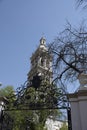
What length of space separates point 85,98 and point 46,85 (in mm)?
2011

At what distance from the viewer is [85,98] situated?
5.81 meters

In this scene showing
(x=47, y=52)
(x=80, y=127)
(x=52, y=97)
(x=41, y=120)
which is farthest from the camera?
(x=41, y=120)

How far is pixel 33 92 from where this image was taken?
7312 mm

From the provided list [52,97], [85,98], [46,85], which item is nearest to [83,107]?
[85,98]

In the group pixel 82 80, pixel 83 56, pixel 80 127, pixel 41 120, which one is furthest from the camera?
pixel 41 120

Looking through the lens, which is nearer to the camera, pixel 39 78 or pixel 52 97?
pixel 52 97

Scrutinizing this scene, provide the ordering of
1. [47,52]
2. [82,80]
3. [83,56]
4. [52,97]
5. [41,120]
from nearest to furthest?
[82,80]
[52,97]
[83,56]
[47,52]
[41,120]

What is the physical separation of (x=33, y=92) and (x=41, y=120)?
10230 mm

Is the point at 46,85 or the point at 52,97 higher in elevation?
the point at 46,85

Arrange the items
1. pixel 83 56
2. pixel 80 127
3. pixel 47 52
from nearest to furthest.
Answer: pixel 80 127 → pixel 83 56 → pixel 47 52

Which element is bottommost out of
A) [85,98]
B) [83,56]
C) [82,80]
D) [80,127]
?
[80,127]

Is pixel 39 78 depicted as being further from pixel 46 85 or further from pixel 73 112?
pixel 73 112

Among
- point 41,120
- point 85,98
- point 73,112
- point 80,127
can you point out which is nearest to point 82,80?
point 85,98

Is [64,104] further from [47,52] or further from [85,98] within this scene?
[47,52]
